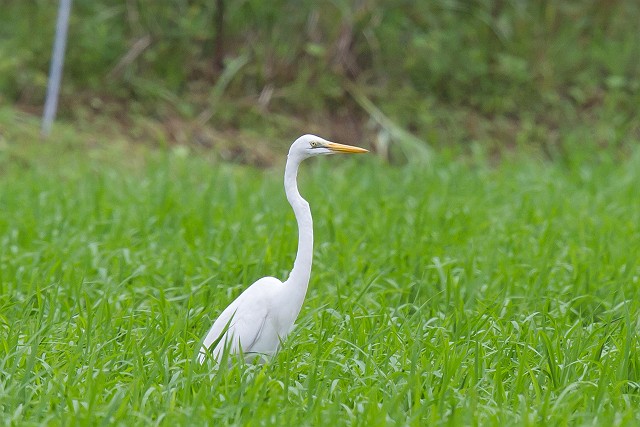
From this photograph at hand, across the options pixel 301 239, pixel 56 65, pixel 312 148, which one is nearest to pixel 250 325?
pixel 301 239

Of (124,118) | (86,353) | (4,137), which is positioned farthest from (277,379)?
(124,118)

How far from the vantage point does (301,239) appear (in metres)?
3.50

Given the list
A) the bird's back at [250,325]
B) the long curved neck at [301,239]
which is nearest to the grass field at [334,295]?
the bird's back at [250,325]

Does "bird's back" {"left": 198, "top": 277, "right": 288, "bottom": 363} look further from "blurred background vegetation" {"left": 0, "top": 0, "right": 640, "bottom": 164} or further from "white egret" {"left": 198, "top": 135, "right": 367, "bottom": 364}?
"blurred background vegetation" {"left": 0, "top": 0, "right": 640, "bottom": 164}

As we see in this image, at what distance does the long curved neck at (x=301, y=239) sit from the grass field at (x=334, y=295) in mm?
223

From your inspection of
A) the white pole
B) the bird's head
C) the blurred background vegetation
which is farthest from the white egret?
the blurred background vegetation

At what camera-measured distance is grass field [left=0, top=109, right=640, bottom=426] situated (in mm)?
3143

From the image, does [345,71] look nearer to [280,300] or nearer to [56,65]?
[56,65]

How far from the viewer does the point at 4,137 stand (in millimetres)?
8594

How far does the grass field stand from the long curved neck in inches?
8.8

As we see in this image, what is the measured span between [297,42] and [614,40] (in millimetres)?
3803

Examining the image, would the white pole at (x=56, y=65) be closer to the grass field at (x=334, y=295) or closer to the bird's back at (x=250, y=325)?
the grass field at (x=334, y=295)

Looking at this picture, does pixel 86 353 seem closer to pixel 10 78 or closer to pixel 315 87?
pixel 10 78

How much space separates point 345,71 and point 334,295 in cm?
672
